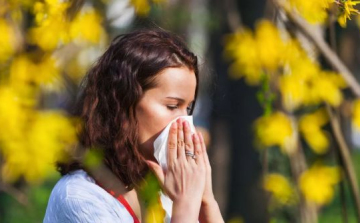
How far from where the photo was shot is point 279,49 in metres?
4.54

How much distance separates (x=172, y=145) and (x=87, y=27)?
142cm

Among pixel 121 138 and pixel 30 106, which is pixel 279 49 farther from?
pixel 121 138

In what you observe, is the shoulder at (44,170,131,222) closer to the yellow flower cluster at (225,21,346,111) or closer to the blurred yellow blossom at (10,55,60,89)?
the blurred yellow blossom at (10,55,60,89)

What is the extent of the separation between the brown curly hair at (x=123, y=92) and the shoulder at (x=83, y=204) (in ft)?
0.24

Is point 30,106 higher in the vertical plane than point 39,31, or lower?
lower

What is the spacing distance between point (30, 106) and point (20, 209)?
14.2ft

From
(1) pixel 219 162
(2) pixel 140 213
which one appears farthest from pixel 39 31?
(1) pixel 219 162

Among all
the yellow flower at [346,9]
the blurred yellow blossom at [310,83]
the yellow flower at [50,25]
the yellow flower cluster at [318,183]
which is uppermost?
the yellow flower at [346,9]

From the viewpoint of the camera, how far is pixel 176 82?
2684 mm

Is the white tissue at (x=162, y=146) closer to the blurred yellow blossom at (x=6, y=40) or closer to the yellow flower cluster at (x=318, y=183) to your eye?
the blurred yellow blossom at (x=6, y=40)

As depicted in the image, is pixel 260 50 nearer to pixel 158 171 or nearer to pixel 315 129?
pixel 315 129

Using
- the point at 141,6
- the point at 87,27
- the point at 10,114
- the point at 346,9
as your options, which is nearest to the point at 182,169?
the point at 346,9

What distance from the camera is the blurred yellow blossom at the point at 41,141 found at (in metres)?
3.36

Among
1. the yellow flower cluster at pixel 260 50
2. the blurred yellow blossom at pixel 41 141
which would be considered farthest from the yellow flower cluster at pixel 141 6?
the yellow flower cluster at pixel 260 50
